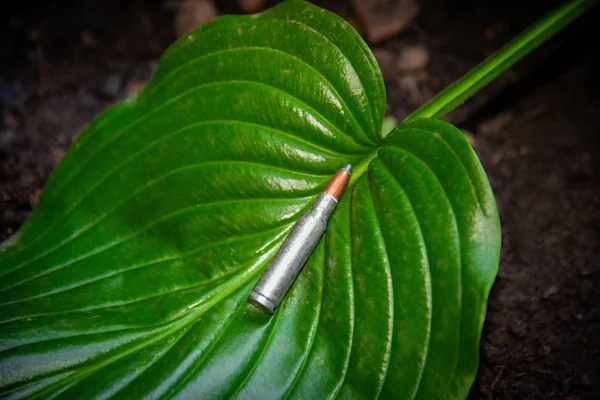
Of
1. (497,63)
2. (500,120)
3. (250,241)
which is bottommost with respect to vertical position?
(250,241)

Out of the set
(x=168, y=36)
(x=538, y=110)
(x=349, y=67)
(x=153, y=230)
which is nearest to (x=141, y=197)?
(x=153, y=230)

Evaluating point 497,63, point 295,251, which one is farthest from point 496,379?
point 497,63

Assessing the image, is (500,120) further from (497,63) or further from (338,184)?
(338,184)

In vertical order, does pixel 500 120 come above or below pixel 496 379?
above

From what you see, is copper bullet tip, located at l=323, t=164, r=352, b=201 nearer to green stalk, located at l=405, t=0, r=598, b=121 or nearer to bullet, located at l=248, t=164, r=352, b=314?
bullet, located at l=248, t=164, r=352, b=314

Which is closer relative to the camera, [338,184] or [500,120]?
[338,184]

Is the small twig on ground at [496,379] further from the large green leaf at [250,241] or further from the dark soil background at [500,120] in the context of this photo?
the large green leaf at [250,241]

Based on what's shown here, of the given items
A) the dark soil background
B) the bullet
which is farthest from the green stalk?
the dark soil background
